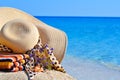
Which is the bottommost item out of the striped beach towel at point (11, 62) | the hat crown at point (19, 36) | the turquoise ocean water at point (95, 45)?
the striped beach towel at point (11, 62)

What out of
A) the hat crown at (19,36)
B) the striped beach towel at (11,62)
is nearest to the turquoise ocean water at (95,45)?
the hat crown at (19,36)

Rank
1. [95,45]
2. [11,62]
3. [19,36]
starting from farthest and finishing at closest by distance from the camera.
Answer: [95,45], [19,36], [11,62]

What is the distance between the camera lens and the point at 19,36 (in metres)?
2.73

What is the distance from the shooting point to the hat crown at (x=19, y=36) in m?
2.71

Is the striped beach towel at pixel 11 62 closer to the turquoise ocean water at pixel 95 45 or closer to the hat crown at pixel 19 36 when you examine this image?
the hat crown at pixel 19 36

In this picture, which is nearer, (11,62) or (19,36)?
(11,62)

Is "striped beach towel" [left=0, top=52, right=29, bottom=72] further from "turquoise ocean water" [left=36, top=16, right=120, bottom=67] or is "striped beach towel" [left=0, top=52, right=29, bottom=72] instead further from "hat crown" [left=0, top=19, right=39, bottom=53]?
"turquoise ocean water" [left=36, top=16, right=120, bottom=67]

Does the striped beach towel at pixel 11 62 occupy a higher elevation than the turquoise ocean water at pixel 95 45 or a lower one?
lower

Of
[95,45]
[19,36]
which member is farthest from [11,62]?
[95,45]

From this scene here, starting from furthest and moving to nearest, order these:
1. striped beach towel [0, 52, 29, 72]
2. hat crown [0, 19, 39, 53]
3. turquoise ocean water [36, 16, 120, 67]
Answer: turquoise ocean water [36, 16, 120, 67], hat crown [0, 19, 39, 53], striped beach towel [0, 52, 29, 72]

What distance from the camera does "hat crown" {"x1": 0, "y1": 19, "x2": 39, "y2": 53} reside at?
2709 millimetres

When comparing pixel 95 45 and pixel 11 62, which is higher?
pixel 95 45

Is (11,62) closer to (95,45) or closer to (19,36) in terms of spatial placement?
(19,36)

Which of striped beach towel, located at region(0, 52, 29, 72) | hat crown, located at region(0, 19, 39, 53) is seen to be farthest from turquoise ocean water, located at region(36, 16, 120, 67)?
striped beach towel, located at region(0, 52, 29, 72)
